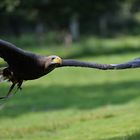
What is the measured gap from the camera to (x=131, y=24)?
236 feet

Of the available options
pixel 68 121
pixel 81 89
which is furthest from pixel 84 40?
pixel 68 121

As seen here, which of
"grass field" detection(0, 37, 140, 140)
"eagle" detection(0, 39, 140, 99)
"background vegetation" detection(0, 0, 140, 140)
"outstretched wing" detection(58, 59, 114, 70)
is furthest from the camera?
"background vegetation" detection(0, 0, 140, 140)

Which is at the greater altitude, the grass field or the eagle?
the eagle

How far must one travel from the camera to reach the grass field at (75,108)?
14.4m

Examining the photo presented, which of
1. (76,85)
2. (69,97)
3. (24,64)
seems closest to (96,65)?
(24,64)

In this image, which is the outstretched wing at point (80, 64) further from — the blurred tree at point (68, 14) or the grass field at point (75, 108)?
the blurred tree at point (68, 14)

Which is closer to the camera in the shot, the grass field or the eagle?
the eagle

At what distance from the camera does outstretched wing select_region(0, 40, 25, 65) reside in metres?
8.94

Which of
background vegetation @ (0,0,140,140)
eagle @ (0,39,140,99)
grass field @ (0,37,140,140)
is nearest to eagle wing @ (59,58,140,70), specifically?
eagle @ (0,39,140,99)

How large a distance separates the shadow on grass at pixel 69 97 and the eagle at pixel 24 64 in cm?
1252

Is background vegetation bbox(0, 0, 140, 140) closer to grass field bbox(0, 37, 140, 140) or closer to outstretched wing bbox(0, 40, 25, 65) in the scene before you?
grass field bbox(0, 37, 140, 140)

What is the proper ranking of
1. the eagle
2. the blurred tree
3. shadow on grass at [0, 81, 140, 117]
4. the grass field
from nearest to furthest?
the eagle → the grass field → shadow on grass at [0, 81, 140, 117] → the blurred tree

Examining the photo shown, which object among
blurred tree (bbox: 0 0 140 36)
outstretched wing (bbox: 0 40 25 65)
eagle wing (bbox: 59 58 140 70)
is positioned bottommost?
blurred tree (bbox: 0 0 140 36)

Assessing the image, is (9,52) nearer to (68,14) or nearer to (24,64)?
(24,64)
